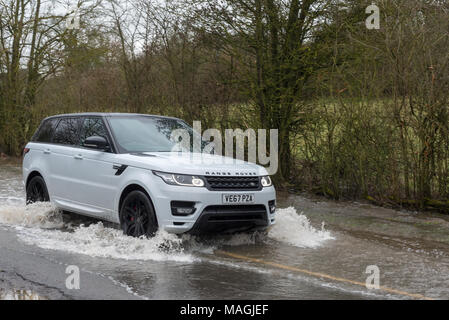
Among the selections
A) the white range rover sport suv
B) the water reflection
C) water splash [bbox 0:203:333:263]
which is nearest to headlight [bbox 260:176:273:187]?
the white range rover sport suv

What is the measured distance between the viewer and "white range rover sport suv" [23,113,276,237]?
7.18 metres

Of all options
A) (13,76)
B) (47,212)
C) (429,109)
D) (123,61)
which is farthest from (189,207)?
(13,76)

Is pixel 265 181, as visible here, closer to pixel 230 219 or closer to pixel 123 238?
pixel 230 219

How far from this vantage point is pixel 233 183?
743 cm

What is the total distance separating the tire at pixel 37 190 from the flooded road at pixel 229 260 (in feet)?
0.77

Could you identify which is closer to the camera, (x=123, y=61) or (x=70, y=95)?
(x=123, y=61)

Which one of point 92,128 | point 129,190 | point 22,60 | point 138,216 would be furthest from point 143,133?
point 22,60

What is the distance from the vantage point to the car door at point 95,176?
26.3 feet

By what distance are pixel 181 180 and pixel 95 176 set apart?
67.4 inches

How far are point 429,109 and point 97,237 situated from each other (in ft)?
19.2

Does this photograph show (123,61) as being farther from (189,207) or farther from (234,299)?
(234,299)

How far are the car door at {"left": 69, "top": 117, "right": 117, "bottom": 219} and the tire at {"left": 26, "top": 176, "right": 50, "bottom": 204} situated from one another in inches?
42.6

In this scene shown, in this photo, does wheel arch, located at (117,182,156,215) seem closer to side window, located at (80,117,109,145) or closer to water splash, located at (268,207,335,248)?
side window, located at (80,117,109,145)

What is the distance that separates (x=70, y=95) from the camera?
839 inches
